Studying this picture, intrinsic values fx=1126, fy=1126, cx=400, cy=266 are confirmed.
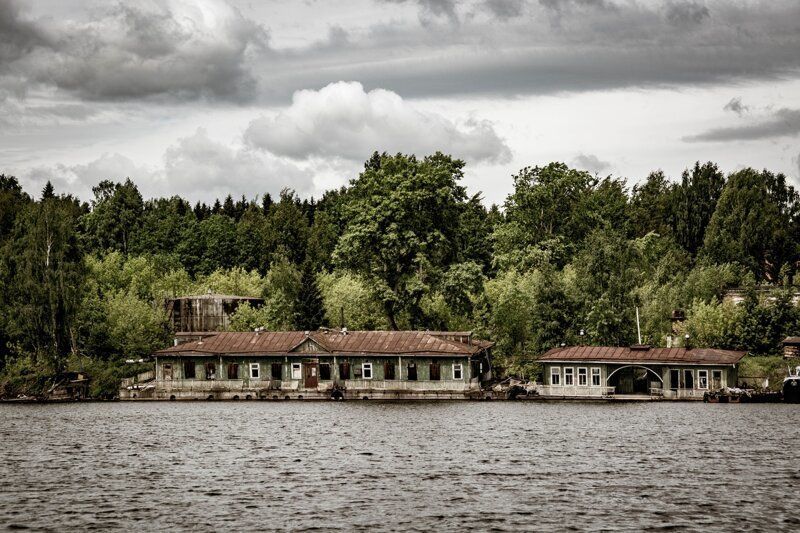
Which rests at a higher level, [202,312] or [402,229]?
[402,229]

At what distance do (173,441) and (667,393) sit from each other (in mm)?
42272

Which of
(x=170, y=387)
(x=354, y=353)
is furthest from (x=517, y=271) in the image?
(x=170, y=387)

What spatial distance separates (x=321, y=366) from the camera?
307ft

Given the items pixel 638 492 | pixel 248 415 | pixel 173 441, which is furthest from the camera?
pixel 248 415

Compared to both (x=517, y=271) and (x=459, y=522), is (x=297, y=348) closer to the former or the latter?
(x=517, y=271)

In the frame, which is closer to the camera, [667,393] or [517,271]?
[667,393]

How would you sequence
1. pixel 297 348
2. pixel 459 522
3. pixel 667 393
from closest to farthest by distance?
pixel 459 522 → pixel 667 393 → pixel 297 348

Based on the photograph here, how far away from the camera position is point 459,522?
3519 cm

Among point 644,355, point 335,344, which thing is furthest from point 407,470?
point 335,344

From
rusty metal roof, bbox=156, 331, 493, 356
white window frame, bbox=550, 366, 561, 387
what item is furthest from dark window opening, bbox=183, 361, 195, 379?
white window frame, bbox=550, 366, 561, 387

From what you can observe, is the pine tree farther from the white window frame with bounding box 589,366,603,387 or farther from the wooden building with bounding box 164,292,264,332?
the white window frame with bounding box 589,366,603,387

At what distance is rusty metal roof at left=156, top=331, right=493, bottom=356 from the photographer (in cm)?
9050

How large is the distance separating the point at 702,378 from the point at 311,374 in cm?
3145

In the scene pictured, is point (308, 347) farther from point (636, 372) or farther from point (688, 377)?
point (688, 377)
